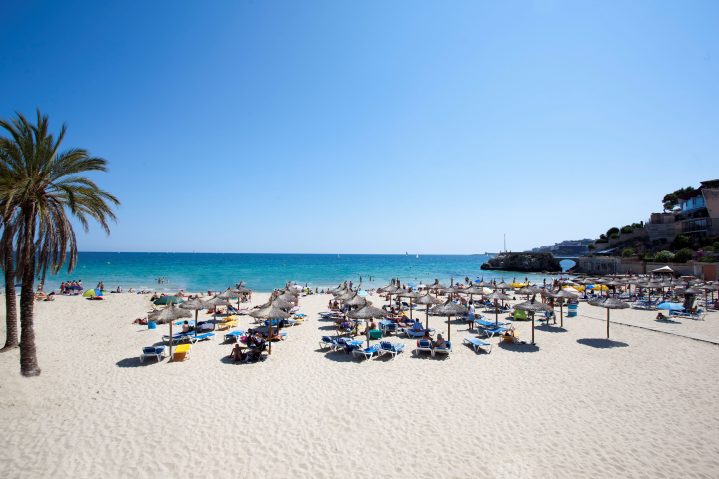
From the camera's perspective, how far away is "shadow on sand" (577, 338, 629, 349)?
1428cm

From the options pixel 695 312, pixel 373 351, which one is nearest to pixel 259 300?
pixel 373 351

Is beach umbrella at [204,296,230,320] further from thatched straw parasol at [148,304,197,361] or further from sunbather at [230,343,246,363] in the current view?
sunbather at [230,343,246,363]

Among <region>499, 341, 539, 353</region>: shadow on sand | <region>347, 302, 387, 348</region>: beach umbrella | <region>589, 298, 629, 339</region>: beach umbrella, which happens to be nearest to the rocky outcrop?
<region>589, 298, 629, 339</region>: beach umbrella

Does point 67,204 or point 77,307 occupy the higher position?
point 67,204

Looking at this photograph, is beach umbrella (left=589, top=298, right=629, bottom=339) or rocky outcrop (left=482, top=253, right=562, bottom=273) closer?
beach umbrella (left=589, top=298, right=629, bottom=339)

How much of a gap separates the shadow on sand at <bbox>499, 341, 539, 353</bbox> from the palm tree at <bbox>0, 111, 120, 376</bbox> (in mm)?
16847

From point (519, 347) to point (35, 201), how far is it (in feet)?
60.3

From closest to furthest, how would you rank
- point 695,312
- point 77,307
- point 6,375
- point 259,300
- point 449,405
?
point 449,405 → point 6,375 → point 695,312 → point 77,307 → point 259,300

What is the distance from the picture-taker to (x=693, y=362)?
39.4 feet

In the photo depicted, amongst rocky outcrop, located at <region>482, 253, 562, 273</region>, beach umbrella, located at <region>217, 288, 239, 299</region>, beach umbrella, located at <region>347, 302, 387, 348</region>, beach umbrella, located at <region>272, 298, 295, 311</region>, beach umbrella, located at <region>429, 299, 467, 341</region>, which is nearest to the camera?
beach umbrella, located at <region>347, 302, 387, 348</region>

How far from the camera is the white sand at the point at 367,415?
6410 mm

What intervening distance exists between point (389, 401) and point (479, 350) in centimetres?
638

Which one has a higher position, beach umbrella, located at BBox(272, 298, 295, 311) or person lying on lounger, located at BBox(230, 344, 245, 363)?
beach umbrella, located at BBox(272, 298, 295, 311)

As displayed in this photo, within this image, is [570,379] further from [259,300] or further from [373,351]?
[259,300]
